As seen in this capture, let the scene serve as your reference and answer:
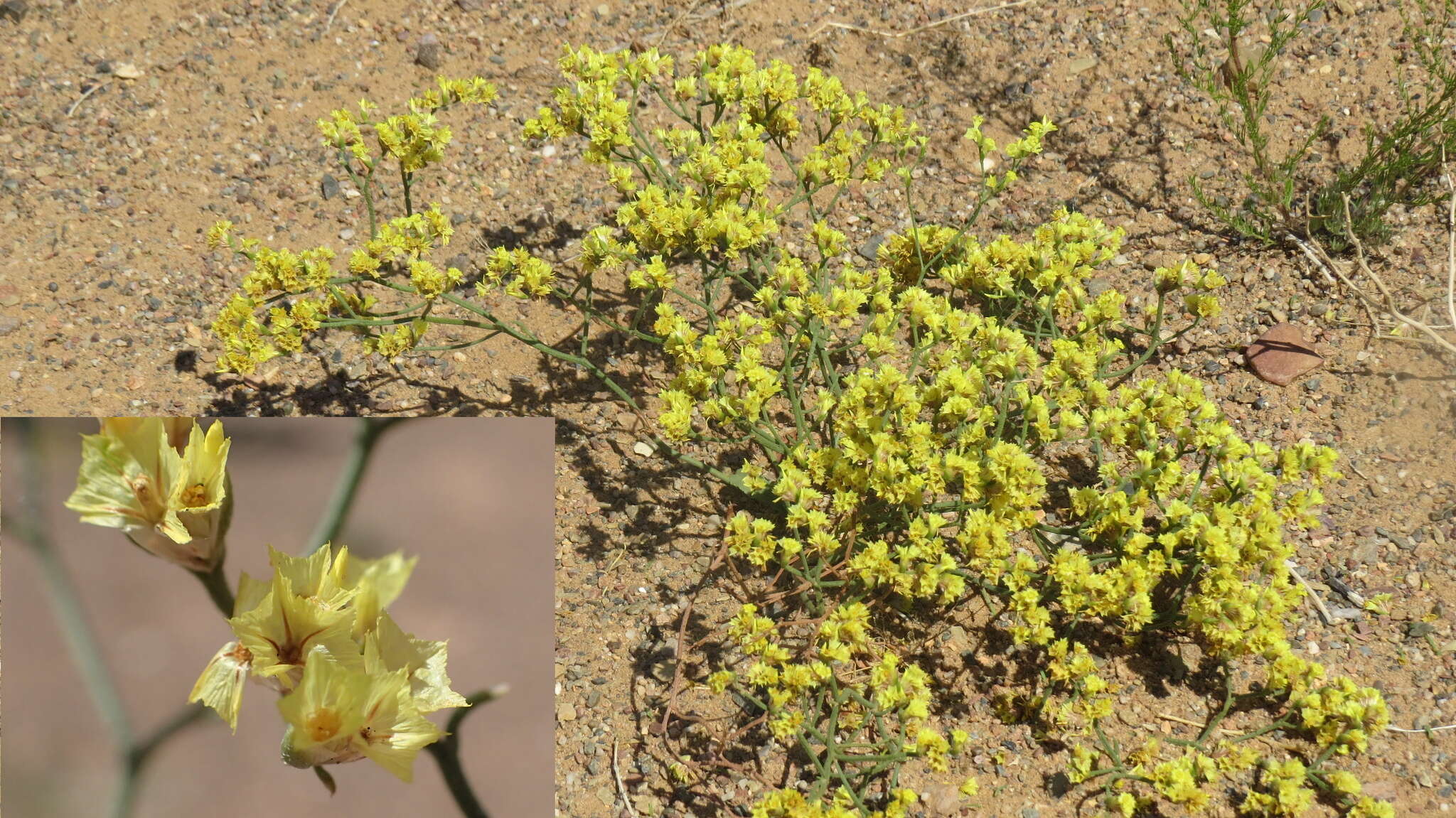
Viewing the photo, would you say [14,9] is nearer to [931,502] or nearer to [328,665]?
[931,502]

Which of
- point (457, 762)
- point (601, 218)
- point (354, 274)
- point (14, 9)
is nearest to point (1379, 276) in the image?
point (601, 218)

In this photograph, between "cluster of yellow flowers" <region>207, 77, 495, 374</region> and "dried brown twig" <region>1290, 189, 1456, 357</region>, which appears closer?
"cluster of yellow flowers" <region>207, 77, 495, 374</region>

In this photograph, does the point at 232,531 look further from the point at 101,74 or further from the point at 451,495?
the point at 101,74

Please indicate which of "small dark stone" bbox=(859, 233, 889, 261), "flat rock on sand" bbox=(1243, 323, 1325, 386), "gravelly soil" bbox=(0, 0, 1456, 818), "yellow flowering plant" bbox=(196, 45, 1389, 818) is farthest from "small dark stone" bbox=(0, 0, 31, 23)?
"flat rock on sand" bbox=(1243, 323, 1325, 386)

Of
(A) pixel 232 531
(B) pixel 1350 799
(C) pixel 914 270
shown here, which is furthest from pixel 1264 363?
(A) pixel 232 531

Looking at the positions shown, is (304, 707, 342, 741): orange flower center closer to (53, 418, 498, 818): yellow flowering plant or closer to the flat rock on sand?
(53, 418, 498, 818): yellow flowering plant
